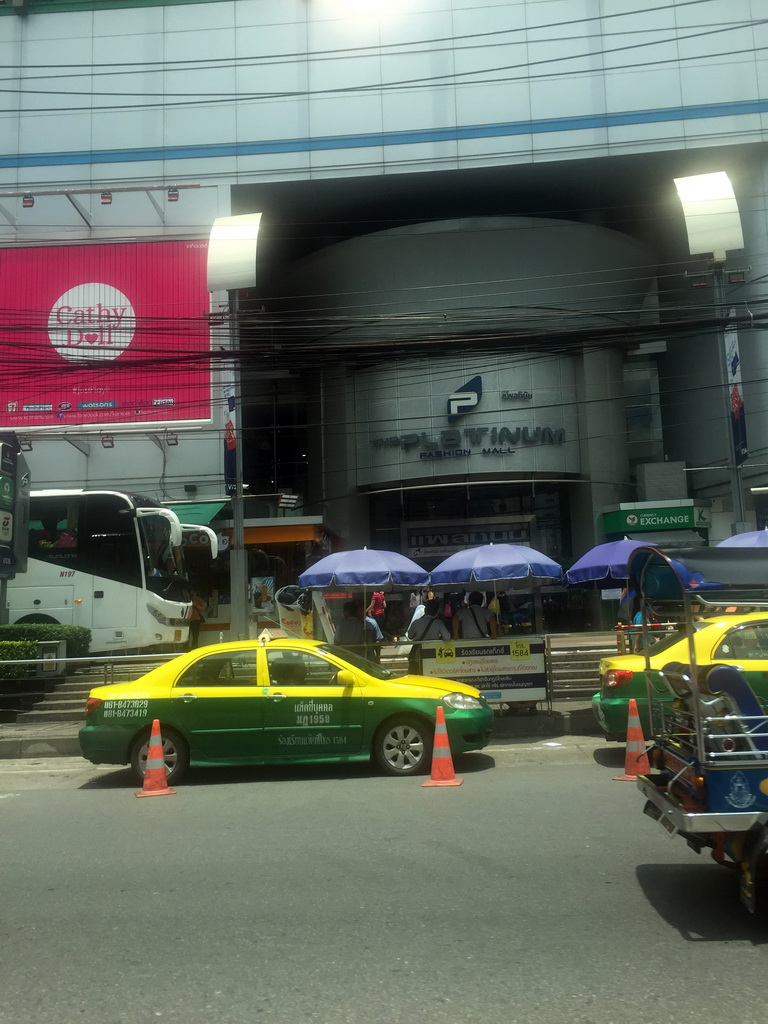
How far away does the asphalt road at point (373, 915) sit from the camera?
3.81m

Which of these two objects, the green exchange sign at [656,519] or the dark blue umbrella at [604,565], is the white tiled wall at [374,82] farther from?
the dark blue umbrella at [604,565]

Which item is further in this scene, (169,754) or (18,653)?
(18,653)

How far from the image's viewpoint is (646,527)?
24797mm

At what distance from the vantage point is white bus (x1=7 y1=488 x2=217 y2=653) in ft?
53.0

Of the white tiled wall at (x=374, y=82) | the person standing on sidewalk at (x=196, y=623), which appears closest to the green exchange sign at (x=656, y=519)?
the white tiled wall at (x=374, y=82)

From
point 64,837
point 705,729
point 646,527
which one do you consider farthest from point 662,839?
point 646,527

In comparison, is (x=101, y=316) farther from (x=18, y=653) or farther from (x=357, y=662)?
(x=357, y=662)

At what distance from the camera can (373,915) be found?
486cm

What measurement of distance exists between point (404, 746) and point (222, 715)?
1934 millimetres

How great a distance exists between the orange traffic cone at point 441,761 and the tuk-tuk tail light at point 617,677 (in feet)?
7.25

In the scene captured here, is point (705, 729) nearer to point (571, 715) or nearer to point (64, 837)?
point (64, 837)

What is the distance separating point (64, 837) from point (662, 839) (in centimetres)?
468

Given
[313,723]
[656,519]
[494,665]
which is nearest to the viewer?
[313,723]

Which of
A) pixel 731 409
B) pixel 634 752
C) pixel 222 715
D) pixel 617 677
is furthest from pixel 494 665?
pixel 731 409
